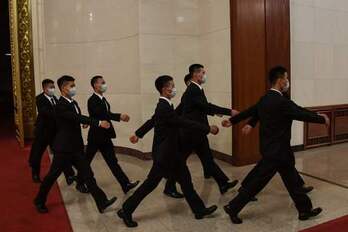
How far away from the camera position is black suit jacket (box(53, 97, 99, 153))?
12.8ft

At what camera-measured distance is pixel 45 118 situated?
17.2ft

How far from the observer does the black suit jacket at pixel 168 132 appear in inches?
142

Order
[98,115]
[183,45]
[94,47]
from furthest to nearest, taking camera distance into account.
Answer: [94,47], [183,45], [98,115]

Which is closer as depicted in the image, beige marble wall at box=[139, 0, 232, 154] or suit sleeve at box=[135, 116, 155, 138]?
suit sleeve at box=[135, 116, 155, 138]

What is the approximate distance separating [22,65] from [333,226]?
7061 mm

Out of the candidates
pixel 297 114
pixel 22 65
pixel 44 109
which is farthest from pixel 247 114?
pixel 22 65

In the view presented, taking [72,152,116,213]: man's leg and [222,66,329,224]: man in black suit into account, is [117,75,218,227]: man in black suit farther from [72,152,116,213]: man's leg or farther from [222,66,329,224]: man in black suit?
[222,66,329,224]: man in black suit

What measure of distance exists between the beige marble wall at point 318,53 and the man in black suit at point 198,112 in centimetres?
282

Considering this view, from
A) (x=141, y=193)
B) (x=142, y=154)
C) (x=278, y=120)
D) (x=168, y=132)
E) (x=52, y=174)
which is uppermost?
(x=278, y=120)

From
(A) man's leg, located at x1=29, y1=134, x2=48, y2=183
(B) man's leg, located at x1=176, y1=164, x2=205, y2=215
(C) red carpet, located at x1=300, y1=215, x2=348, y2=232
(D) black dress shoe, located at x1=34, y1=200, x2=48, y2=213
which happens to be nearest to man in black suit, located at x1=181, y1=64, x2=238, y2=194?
(B) man's leg, located at x1=176, y1=164, x2=205, y2=215

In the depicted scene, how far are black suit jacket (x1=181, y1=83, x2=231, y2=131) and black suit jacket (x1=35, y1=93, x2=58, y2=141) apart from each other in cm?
183

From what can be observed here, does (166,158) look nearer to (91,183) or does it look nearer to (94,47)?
(91,183)

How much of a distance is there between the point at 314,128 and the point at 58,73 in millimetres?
5140

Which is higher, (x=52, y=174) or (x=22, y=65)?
(x=22, y=65)
